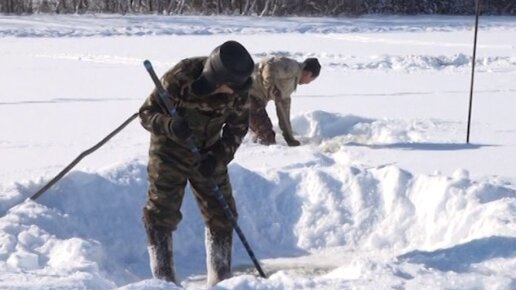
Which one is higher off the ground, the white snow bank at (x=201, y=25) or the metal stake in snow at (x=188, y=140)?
the metal stake in snow at (x=188, y=140)

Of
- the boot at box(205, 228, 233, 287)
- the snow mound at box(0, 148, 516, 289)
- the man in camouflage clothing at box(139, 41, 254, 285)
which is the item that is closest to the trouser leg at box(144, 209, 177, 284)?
the man in camouflage clothing at box(139, 41, 254, 285)

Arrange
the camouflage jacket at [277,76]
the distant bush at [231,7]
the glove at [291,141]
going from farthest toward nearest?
the distant bush at [231,7], the glove at [291,141], the camouflage jacket at [277,76]

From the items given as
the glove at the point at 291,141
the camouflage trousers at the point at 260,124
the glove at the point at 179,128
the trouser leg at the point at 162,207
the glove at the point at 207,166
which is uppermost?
the glove at the point at 179,128

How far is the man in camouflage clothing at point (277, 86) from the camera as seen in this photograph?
8.61 metres

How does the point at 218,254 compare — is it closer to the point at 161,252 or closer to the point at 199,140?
the point at 161,252

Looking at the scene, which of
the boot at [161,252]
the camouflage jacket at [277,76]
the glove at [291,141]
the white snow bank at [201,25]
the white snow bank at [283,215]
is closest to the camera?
the boot at [161,252]

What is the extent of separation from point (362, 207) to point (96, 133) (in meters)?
3.79

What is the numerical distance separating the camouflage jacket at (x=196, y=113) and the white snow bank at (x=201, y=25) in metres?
18.5

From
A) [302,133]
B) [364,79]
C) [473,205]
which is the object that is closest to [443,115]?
[302,133]

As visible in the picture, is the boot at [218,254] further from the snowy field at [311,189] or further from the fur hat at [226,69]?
the fur hat at [226,69]

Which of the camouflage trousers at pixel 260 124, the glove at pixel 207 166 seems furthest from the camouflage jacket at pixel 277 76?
the glove at pixel 207 166

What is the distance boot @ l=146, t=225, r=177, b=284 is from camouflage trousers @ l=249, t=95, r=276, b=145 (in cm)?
379

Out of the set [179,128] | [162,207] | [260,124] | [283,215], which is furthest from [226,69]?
[260,124]

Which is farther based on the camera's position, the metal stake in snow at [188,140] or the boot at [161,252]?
the boot at [161,252]
